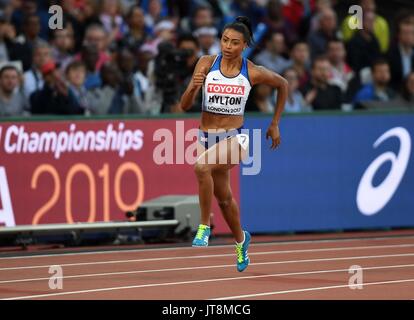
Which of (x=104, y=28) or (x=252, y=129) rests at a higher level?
(x=104, y=28)

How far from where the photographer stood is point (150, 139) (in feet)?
54.9

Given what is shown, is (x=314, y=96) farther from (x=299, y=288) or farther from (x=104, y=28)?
(x=299, y=288)

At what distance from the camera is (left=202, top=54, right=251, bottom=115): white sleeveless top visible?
1245 cm

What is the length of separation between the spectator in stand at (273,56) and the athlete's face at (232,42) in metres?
7.73

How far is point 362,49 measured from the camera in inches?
841

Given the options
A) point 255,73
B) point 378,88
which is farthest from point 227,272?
point 378,88

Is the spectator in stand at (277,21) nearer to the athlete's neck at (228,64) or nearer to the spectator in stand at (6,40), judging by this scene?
the spectator in stand at (6,40)

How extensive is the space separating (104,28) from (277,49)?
2.85 m

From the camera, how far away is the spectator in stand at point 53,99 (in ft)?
55.5

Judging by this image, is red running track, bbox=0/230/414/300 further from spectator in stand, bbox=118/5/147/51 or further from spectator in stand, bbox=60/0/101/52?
spectator in stand, bbox=60/0/101/52

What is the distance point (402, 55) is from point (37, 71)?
255 inches
